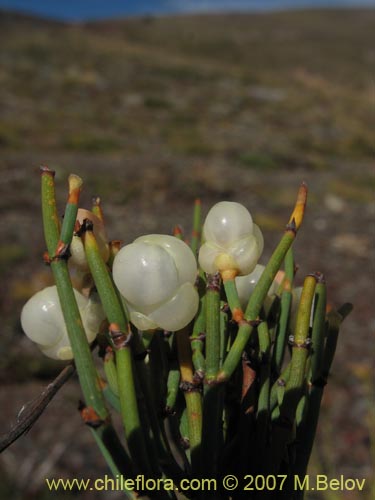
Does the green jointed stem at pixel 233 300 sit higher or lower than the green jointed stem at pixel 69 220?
lower

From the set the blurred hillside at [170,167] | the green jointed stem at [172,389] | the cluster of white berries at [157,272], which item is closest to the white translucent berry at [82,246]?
the cluster of white berries at [157,272]

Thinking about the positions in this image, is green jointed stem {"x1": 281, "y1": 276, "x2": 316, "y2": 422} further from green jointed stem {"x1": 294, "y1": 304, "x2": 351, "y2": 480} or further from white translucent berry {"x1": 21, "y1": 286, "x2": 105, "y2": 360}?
white translucent berry {"x1": 21, "y1": 286, "x2": 105, "y2": 360}

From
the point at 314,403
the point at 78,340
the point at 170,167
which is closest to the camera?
the point at 78,340

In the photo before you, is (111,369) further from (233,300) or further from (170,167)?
(170,167)

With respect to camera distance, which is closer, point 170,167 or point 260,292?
point 260,292

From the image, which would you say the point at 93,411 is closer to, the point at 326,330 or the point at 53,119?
the point at 326,330

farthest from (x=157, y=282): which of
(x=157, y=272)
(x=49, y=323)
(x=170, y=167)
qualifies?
(x=170, y=167)

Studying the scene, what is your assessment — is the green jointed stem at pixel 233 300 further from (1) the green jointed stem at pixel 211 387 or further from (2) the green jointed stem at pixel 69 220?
(2) the green jointed stem at pixel 69 220
